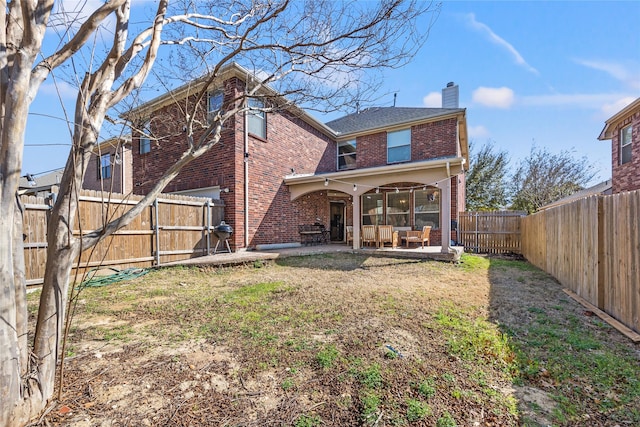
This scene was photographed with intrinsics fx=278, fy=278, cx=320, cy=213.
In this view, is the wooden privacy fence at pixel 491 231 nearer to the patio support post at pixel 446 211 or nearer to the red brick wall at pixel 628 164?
the red brick wall at pixel 628 164

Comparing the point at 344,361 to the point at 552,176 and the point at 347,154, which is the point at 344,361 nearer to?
the point at 347,154

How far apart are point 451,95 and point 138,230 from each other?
50.4ft

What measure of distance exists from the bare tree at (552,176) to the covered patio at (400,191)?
12727 millimetres

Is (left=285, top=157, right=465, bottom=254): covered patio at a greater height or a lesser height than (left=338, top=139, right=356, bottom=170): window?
lesser

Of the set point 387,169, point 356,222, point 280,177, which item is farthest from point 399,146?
point 280,177

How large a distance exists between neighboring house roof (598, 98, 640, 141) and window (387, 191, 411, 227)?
807cm

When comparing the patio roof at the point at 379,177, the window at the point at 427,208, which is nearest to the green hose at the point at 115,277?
the patio roof at the point at 379,177

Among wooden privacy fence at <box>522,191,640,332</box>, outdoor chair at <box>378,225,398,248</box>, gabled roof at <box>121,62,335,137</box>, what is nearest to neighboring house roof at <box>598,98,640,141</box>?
wooden privacy fence at <box>522,191,640,332</box>

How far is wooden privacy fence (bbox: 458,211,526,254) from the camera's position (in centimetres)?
1144

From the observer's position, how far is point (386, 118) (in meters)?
14.0

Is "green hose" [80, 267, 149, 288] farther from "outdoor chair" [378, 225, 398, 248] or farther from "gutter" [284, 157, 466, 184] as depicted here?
"outdoor chair" [378, 225, 398, 248]

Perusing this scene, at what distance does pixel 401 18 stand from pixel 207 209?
7.52 meters

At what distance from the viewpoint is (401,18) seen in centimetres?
444

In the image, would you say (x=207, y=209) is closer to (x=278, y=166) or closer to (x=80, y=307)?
(x=278, y=166)
